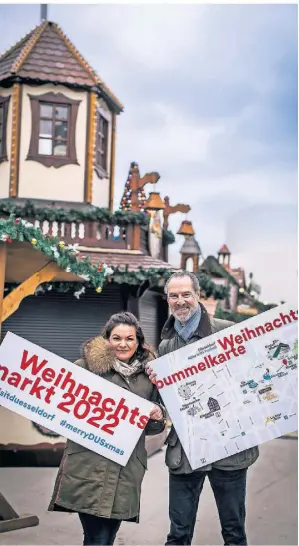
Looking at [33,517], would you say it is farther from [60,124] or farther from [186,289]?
[60,124]

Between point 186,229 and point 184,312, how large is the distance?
8.52 meters

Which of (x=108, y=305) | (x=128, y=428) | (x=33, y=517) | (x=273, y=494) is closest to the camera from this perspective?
(x=128, y=428)

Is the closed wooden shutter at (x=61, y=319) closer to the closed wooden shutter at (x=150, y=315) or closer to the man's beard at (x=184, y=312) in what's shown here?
the closed wooden shutter at (x=150, y=315)

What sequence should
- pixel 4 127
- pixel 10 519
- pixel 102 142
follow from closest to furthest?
1. pixel 10 519
2. pixel 4 127
3. pixel 102 142

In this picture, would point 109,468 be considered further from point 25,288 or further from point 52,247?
point 25,288

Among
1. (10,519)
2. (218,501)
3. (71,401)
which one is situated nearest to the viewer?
(71,401)

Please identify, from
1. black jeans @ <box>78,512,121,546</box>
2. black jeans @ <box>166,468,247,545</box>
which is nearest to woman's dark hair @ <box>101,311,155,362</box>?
black jeans @ <box>166,468,247,545</box>

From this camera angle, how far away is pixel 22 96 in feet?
37.7

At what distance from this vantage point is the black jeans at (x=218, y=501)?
464 centimetres

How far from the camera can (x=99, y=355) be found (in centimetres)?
445

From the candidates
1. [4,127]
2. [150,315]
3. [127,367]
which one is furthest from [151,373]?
[4,127]

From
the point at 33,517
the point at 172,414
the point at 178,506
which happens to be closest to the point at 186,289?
the point at 172,414

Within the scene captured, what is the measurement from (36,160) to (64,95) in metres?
1.06

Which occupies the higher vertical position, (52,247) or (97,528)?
(52,247)
